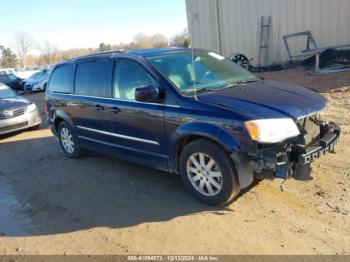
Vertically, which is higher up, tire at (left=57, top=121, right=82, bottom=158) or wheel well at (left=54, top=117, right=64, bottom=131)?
wheel well at (left=54, top=117, right=64, bottom=131)

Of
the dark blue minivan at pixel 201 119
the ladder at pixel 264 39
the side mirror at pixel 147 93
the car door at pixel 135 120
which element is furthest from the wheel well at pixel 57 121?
the ladder at pixel 264 39

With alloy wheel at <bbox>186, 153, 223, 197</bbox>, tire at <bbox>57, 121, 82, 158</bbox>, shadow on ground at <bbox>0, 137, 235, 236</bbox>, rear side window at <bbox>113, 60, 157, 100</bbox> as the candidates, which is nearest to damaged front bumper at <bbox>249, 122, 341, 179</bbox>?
alloy wheel at <bbox>186, 153, 223, 197</bbox>

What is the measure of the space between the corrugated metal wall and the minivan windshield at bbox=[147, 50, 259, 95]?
8.25 m

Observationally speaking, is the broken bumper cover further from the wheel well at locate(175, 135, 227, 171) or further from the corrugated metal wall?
the corrugated metal wall

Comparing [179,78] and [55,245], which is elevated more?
[179,78]

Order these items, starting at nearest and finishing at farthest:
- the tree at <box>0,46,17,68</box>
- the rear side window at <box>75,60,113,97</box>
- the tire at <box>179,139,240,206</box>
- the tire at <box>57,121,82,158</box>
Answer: the tire at <box>179,139,240,206</box>
the rear side window at <box>75,60,113,97</box>
the tire at <box>57,121,82,158</box>
the tree at <box>0,46,17,68</box>

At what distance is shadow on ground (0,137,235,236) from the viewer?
4215mm

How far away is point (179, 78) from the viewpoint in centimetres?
457

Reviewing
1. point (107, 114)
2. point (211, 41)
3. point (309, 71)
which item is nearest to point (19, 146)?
point (107, 114)

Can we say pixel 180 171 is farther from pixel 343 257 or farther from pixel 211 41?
pixel 211 41

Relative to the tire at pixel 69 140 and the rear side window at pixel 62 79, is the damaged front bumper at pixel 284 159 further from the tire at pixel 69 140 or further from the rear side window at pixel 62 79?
the rear side window at pixel 62 79

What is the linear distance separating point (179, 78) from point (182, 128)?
2.34 feet

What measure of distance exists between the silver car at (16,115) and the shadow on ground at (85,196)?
112 inches

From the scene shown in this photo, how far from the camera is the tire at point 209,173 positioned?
3922mm
